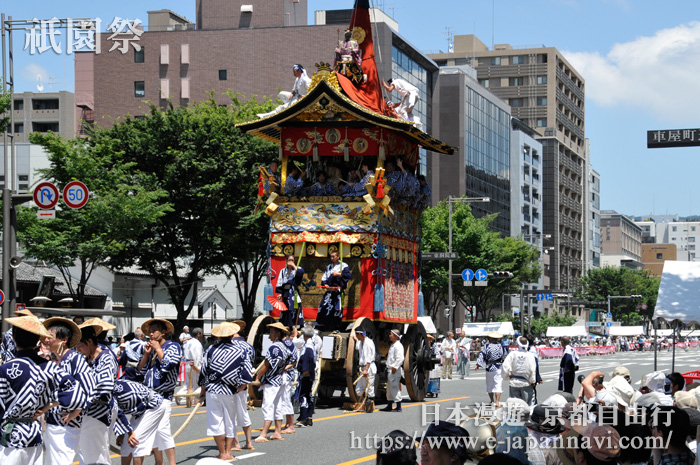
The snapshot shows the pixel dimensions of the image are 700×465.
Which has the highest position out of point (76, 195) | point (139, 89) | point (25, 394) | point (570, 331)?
point (139, 89)

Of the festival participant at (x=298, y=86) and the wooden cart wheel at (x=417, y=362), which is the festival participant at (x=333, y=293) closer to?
the wooden cart wheel at (x=417, y=362)

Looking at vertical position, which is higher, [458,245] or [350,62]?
[350,62]

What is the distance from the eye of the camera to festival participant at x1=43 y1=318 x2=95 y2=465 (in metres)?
9.10

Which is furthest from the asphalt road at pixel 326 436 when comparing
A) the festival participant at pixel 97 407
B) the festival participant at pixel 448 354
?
the festival participant at pixel 448 354

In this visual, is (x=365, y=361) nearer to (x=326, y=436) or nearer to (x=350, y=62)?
(x=326, y=436)

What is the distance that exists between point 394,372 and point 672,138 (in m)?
7.35

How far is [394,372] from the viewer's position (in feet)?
66.2

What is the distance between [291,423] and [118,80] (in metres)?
57.4

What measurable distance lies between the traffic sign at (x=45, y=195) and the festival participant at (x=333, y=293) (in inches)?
323

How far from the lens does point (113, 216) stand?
30672 millimetres

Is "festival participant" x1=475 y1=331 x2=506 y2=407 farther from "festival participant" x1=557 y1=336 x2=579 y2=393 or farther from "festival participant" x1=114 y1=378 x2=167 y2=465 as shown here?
"festival participant" x1=114 y1=378 x2=167 y2=465

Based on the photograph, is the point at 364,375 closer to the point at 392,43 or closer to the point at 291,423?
the point at 291,423

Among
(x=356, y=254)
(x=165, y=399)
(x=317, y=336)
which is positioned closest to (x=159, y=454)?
(x=165, y=399)

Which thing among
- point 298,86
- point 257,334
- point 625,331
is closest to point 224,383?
point 257,334
